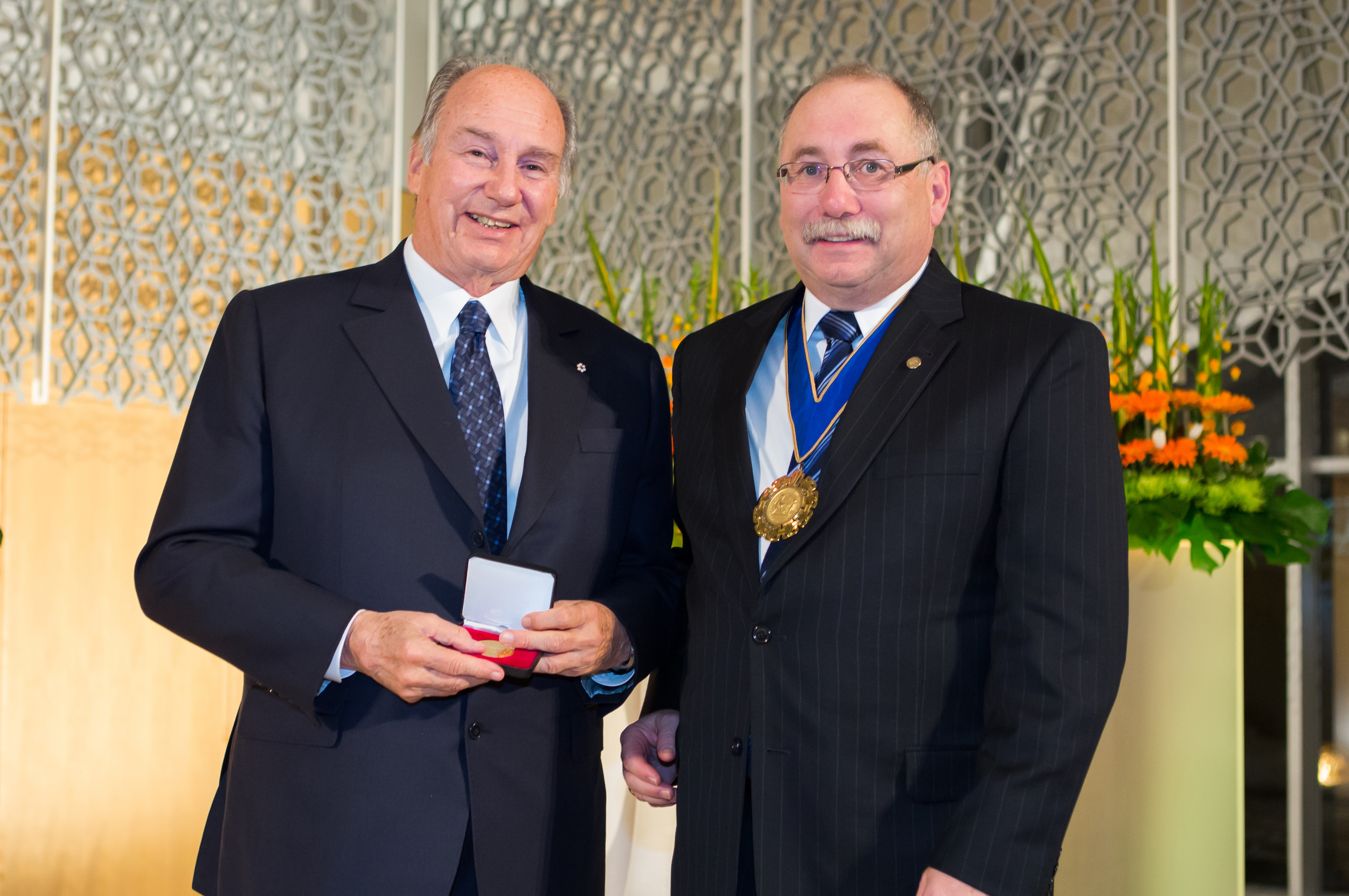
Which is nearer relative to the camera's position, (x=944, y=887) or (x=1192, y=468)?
(x=944, y=887)

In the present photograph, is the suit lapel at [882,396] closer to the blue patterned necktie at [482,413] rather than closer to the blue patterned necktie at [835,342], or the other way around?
the blue patterned necktie at [835,342]

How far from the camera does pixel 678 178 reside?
19.1 feet

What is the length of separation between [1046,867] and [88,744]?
4.46m

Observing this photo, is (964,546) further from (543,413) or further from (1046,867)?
(543,413)

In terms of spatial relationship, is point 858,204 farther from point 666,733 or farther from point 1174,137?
point 1174,137

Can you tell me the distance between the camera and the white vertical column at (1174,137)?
481cm

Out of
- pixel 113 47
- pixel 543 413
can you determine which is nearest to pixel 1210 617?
pixel 543 413

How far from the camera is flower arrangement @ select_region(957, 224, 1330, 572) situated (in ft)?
9.80

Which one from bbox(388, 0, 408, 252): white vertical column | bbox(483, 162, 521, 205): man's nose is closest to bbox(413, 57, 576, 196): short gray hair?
bbox(483, 162, 521, 205): man's nose

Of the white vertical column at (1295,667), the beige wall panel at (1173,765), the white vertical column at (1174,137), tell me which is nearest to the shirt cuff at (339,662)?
the beige wall panel at (1173,765)

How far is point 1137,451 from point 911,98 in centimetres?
157

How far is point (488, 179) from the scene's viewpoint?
1.95m

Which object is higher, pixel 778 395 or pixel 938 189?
pixel 938 189

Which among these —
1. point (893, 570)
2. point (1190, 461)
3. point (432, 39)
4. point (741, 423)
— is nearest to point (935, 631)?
point (893, 570)
